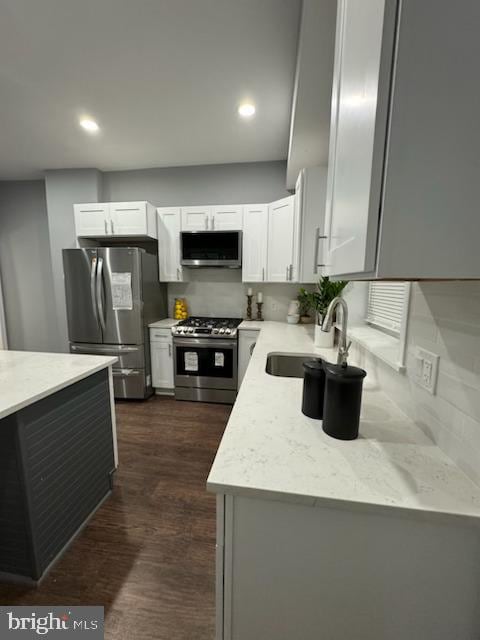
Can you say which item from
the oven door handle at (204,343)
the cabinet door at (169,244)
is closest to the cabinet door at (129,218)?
the cabinet door at (169,244)

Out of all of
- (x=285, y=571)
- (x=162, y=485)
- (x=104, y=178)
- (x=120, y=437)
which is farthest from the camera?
(x=104, y=178)

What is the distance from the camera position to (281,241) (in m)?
2.87

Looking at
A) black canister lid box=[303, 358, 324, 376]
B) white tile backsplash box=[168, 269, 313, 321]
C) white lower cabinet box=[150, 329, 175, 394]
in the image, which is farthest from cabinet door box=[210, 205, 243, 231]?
black canister lid box=[303, 358, 324, 376]

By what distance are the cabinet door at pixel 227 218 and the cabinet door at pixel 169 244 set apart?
44 centimetres

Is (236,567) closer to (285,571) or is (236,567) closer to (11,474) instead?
(285,571)

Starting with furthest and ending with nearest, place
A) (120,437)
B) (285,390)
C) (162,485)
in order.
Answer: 1. (120,437)
2. (162,485)
3. (285,390)

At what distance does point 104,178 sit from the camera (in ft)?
11.5

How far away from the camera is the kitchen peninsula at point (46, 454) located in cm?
113

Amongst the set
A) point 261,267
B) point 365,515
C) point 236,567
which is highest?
point 261,267

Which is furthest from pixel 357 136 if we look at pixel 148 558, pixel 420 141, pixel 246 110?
pixel 246 110

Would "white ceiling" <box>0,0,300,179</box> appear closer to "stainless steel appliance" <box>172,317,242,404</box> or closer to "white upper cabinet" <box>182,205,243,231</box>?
"white upper cabinet" <box>182,205,243,231</box>

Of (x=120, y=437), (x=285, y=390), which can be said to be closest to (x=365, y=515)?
(x=285, y=390)

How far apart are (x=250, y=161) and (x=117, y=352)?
2746mm

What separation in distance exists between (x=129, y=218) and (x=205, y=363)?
1.91 metres
